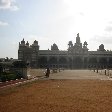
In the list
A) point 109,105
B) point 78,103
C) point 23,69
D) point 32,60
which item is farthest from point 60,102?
point 32,60

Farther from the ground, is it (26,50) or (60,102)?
(26,50)

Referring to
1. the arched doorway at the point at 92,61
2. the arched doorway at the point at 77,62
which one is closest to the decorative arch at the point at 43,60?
the arched doorway at the point at 77,62

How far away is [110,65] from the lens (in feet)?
510

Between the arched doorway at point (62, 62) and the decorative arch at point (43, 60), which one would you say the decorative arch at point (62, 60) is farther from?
the decorative arch at point (43, 60)

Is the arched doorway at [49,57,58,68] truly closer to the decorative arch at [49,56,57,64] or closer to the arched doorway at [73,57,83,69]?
the decorative arch at [49,56,57,64]

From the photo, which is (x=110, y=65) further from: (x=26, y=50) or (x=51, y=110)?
(x=51, y=110)

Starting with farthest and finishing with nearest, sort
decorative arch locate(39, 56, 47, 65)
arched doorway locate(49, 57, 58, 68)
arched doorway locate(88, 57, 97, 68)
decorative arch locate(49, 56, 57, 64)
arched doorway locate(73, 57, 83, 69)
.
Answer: decorative arch locate(49, 56, 57, 64) → arched doorway locate(88, 57, 97, 68) → arched doorway locate(49, 57, 58, 68) → decorative arch locate(39, 56, 47, 65) → arched doorway locate(73, 57, 83, 69)

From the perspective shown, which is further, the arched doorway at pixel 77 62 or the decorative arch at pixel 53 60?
the decorative arch at pixel 53 60

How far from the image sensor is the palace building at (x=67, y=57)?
154125mm

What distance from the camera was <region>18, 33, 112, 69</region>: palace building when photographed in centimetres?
15412

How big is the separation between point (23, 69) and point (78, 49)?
124 metres

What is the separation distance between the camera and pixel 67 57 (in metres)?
156

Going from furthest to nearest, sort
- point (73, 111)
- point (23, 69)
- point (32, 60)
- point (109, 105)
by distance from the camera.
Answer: point (32, 60), point (23, 69), point (109, 105), point (73, 111)

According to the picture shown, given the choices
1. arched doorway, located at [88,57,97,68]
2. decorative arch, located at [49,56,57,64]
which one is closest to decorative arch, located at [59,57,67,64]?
decorative arch, located at [49,56,57,64]
